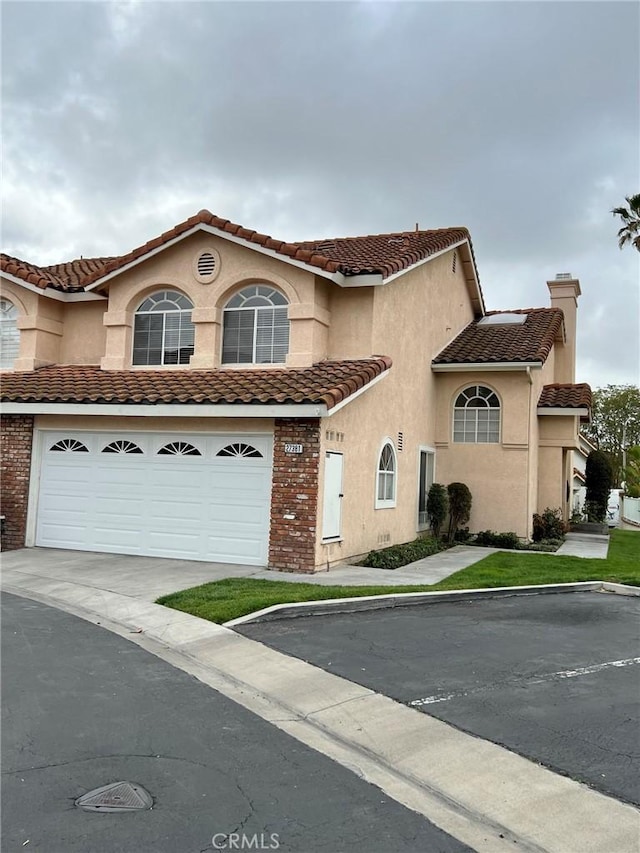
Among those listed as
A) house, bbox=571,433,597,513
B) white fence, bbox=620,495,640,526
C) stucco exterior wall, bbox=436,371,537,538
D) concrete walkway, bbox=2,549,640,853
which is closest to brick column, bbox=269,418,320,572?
concrete walkway, bbox=2,549,640,853

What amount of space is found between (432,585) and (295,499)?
2718 mm

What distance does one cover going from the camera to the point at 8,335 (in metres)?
17.4

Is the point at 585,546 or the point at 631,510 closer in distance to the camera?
the point at 585,546

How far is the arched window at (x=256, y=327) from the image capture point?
49.9 ft

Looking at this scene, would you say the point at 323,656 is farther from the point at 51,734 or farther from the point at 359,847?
the point at 359,847

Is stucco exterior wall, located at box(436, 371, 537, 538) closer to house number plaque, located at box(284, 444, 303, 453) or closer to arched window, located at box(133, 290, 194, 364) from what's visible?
arched window, located at box(133, 290, 194, 364)

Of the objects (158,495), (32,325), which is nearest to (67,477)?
(158,495)

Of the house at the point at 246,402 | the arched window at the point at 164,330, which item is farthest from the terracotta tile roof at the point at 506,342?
the arched window at the point at 164,330

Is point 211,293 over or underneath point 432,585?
over

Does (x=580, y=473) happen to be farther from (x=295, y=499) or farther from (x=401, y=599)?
(x=401, y=599)

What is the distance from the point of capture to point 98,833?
404 cm

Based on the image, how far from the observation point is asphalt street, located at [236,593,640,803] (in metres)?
5.41

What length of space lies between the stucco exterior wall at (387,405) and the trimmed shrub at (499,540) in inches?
82.9

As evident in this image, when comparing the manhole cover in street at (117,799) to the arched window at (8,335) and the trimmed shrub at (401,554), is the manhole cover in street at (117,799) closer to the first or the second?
the trimmed shrub at (401,554)
